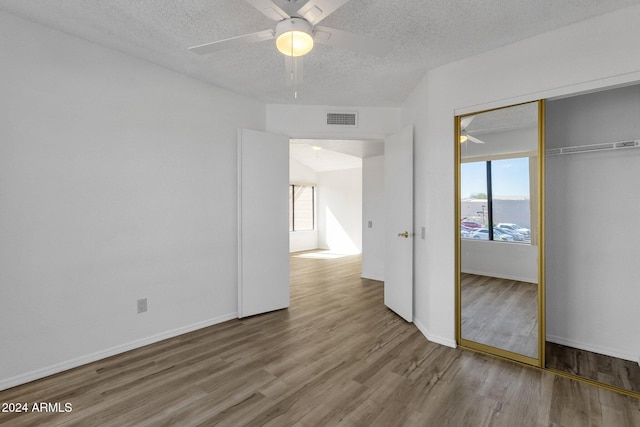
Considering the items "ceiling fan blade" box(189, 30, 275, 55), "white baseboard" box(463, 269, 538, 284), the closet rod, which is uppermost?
"ceiling fan blade" box(189, 30, 275, 55)

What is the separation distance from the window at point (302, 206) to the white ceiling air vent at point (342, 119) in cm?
551

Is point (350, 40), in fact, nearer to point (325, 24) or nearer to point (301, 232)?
point (325, 24)

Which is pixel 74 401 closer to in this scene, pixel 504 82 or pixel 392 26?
pixel 392 26

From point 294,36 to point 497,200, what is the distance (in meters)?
2.16

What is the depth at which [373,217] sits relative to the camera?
568 centimetres

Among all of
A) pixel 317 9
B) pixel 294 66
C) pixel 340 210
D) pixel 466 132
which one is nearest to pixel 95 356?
pixel 294 66

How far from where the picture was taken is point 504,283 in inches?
109

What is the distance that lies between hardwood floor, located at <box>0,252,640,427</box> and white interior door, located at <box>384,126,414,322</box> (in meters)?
0.53

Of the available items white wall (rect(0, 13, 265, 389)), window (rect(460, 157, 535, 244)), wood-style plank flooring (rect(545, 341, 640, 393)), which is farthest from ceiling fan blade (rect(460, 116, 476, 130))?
white wall (rect(0, 13, 265, 389))

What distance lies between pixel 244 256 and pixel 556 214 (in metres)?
3.25

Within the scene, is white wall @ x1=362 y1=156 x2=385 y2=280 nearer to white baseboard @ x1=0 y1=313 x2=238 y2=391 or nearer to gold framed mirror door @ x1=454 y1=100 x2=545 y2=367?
gold framed mirror door @ x1=454 y1=100 x2=545 y2=367

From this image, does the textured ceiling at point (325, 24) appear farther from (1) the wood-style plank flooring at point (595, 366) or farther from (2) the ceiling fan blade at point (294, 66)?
(1) the wood-style plank flooring at point (595, 366)

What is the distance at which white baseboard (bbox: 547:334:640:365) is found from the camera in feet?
8.40

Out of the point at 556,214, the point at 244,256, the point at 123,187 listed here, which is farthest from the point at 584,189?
the point at 123,187
